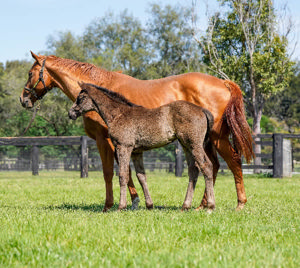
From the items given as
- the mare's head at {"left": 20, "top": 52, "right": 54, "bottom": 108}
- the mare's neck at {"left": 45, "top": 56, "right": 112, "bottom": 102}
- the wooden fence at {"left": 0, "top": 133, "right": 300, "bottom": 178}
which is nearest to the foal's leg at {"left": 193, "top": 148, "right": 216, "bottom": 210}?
the mare's neck at {"left": 45, "top": 56, "right": 112, "bottom": 102}

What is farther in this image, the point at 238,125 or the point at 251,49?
the point at 251,49

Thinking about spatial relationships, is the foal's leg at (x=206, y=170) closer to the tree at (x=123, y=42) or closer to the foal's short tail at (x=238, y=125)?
the foal's short tail at (x=238, y=125)

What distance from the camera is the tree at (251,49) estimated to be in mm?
23984

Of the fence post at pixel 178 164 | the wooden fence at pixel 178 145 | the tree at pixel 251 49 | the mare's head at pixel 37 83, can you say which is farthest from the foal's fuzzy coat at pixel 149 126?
the tree at pixel 251 49

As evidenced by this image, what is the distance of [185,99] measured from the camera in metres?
6.41

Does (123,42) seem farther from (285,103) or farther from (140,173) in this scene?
(140,173)

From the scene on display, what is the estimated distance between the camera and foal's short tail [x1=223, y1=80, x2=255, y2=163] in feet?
20.0

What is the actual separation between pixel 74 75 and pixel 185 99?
1907 mm

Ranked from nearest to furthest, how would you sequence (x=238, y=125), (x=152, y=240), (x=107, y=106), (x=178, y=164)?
(x=152, y=240) → (x=107, y=106) → (x=238, y=125) → (x=178, y=164)

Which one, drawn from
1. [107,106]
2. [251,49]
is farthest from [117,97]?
[251,49]

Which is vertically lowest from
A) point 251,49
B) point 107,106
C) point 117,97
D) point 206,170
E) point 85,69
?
point 206,170

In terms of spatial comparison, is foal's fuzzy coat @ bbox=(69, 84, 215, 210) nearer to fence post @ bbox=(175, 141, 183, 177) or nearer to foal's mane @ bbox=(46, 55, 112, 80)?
foal's mane @ bbox=(46, 55, 112, 80)

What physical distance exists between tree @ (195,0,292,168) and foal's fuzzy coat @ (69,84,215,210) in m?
18.5

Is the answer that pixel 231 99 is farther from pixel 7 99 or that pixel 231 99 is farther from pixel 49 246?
pixel 7 99
